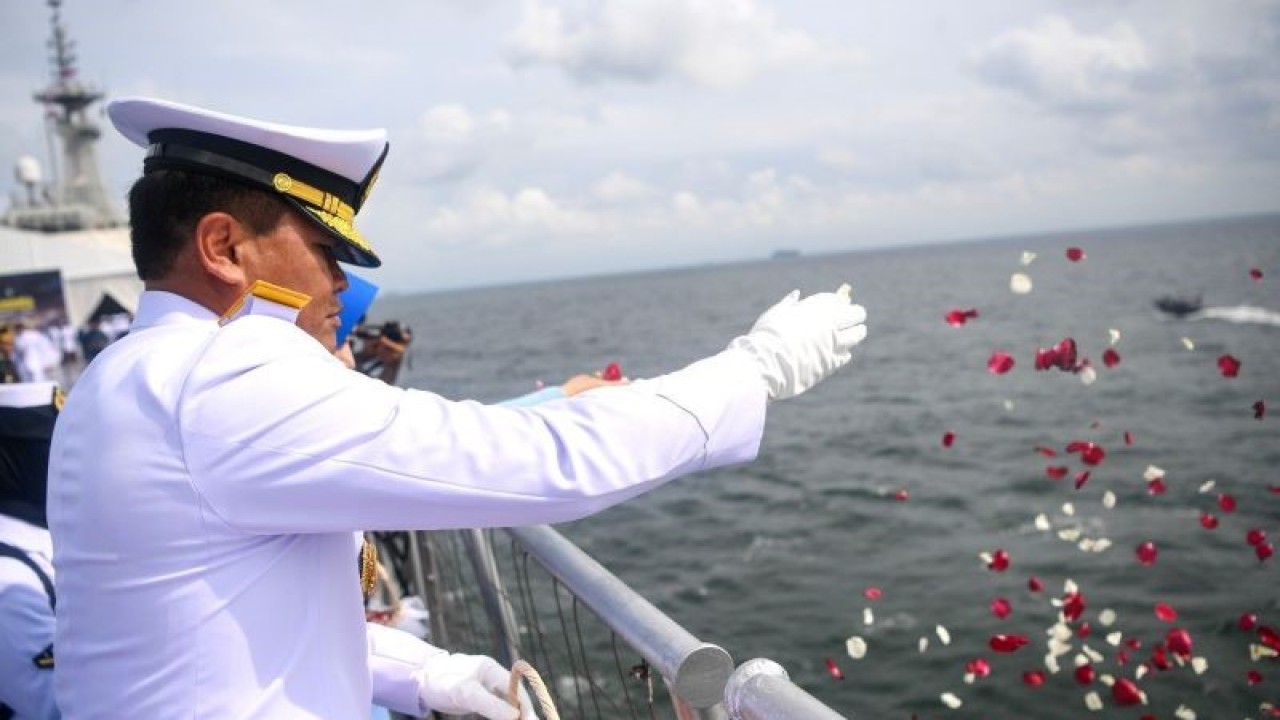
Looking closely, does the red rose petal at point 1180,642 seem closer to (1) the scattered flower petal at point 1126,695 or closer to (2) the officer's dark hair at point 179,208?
(1) the scattered flower petal at point 1126,695

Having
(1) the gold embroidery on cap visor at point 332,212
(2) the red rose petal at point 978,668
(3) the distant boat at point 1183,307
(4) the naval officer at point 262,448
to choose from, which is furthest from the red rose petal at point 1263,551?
(3) the distant boat at point 1183,307

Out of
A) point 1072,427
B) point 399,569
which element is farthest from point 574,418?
point 1072,427

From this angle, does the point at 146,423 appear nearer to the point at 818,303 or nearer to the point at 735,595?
the point at 818,303

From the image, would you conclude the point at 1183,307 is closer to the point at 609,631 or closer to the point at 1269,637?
the point at 1269,637

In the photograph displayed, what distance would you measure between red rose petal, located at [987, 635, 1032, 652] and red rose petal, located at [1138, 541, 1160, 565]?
3414mm

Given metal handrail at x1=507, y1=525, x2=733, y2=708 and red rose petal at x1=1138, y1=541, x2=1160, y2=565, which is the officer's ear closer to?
metal handrail at x1=507, y1=525, x2=733, y2=708

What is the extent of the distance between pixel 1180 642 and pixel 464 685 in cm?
1104

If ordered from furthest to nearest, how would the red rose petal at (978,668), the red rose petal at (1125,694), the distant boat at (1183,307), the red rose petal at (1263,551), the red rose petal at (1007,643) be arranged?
the distant boat at (1183,307) < the red rose petal at (978,668) < the red rose petal at (1007,643) < the red rose petal at (1125,694) < the red rose petal at (1263,551)

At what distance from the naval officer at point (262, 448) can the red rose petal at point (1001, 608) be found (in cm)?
1016

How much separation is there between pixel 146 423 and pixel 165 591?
0.88 ft

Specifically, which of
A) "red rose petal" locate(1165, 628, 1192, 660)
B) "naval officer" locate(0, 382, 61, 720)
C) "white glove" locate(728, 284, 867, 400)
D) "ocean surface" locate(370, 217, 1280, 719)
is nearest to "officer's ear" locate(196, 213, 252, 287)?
"white glove" locate(728, 284, 867, 400)

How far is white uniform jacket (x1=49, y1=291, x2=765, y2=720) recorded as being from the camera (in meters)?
1.30

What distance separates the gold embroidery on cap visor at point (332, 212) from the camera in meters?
1.62

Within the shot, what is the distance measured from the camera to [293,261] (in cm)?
164
